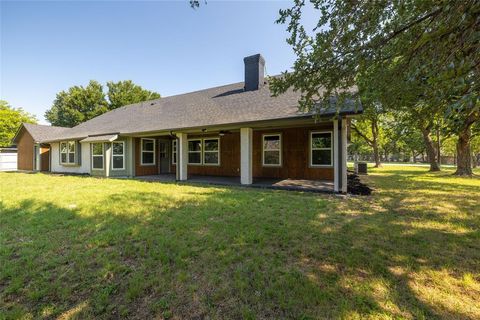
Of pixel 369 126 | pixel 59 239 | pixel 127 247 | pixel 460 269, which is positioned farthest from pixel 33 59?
pixel 369 126

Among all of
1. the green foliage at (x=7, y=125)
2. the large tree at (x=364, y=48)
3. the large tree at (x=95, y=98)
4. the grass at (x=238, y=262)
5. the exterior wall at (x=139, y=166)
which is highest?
the large tree at (x=95, y=98)

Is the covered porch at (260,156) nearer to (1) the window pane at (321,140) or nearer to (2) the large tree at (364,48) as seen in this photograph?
(1) the window pane at (321,140)

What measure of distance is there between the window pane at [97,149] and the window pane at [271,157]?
9.82 metres

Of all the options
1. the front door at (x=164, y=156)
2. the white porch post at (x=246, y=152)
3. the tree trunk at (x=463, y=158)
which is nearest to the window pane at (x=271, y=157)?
the white porch post at (x=246, y=152)

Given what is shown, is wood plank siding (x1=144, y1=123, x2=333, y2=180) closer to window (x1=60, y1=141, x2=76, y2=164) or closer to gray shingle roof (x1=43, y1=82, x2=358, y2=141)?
gray shingle roof (x1=43, y1=82, x2=358, y2=141)

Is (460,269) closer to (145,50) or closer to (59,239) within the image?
(59,239)

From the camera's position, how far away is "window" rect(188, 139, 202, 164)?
540 inches

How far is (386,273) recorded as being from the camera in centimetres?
283

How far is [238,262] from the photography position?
314cm

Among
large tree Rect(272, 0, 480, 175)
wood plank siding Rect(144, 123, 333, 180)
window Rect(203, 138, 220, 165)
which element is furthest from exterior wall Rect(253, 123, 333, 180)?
large tree Rect(272, 0, 480, 175)

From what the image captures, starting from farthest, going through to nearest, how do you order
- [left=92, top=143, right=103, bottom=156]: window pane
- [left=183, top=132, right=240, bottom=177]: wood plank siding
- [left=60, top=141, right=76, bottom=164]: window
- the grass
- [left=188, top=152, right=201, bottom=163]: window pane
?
1. [left=60, top=141, right=76, bottom=164]: window
2. [left=188, top=152, right=201, bottom=163]: window pane
3. [left=92, top=143, right=103, bottom=156]: window pane
4. [left=183, top=132, right=240, bottom=177]: wood plank siding
5. the grass

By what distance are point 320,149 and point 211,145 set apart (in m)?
6.08

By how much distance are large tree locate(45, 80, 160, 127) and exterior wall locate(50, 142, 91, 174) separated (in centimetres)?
2012

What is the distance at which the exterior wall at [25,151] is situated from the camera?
1908 cm
